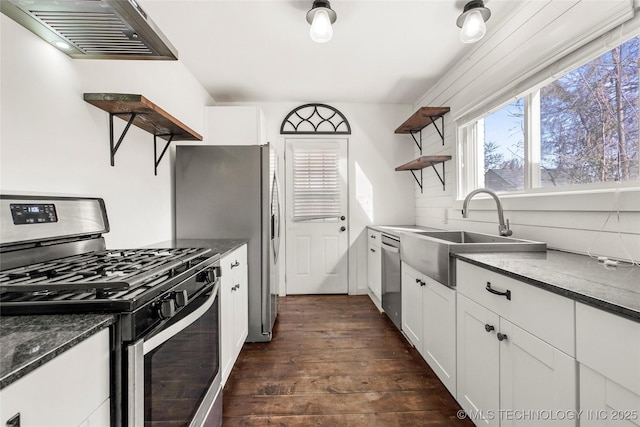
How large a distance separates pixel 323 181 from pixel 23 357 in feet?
10.8

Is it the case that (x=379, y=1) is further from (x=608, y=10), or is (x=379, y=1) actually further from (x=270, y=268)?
(x=270, y=268)

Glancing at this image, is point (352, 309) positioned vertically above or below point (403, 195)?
below

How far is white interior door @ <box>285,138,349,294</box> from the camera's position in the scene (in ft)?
12.0

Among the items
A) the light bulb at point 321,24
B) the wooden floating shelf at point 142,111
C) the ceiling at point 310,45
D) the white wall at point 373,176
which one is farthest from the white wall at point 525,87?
the wooden floating shelf at point 142,111

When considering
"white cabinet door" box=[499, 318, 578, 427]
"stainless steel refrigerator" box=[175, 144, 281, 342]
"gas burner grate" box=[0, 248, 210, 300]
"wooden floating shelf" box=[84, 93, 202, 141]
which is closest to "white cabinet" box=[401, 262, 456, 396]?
"white cabinet door" box=[499, 318, 578, 427]

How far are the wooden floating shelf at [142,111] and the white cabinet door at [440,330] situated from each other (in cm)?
192

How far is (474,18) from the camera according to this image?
1.80 metres

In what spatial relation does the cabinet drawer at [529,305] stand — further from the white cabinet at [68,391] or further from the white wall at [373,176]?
the white wall at [373,176]

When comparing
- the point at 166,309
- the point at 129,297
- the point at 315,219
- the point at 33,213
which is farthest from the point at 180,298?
the point at 315,219

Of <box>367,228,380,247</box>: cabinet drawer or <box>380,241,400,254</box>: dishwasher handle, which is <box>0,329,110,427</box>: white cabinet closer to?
<box>380,241,400,254</box>: dishwasher handle

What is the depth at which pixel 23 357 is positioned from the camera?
512 millimetres

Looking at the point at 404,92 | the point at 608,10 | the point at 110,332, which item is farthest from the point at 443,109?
the point at 110,332

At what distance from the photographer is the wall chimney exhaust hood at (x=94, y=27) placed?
965mm

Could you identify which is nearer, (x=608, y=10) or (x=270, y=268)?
(x=608, y=10)
